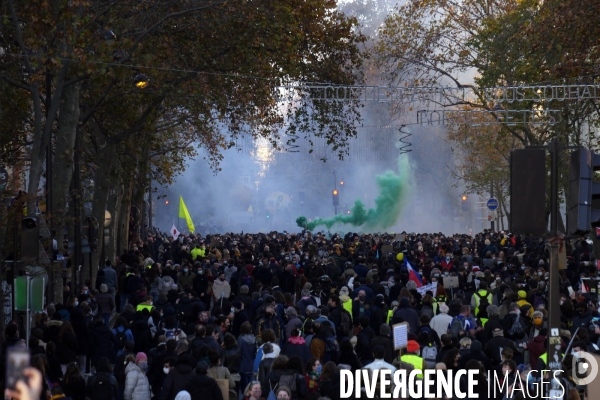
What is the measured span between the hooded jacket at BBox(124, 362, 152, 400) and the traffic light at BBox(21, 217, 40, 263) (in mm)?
4750

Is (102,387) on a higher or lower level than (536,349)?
lower

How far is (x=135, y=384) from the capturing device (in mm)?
11984

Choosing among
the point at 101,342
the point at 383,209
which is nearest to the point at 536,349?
the point at 101,342

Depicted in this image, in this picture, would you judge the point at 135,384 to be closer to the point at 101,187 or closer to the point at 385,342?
the point at 385,342

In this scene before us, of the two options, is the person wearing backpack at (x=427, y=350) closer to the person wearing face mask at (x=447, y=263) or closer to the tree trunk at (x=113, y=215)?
the person wearing face mask at (x=447, y=263)

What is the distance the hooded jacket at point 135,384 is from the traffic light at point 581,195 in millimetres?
6147

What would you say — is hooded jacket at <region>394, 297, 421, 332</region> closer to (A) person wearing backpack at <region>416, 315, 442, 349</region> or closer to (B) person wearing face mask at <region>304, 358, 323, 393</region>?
(A) person wearing backpack at <region>416, 315, 442, 349</region>

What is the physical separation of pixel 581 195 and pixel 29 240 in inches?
430

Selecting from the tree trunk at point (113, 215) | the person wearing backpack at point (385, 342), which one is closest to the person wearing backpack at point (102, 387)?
the person wearing backpack at point (385, 342)

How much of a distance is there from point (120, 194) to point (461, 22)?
14.0m

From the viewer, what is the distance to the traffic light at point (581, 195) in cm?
709

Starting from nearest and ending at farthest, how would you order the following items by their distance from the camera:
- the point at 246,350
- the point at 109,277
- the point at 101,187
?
the point at 246,350 → the point at 109,277 → the point at 101,187

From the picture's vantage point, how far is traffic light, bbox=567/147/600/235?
7086 millimetres

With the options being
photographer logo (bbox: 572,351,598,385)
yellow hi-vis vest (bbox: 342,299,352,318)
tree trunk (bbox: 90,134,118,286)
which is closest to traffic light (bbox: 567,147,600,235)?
photographer logo (bbox: 572,351,598,385)
